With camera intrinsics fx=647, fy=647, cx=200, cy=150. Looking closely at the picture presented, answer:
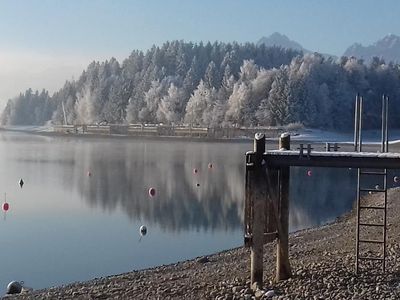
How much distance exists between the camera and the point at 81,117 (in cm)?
17525

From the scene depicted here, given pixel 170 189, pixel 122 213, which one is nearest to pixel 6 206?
pixel 122 213

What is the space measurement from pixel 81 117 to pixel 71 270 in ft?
510

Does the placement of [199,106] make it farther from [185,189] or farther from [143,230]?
[143,230]

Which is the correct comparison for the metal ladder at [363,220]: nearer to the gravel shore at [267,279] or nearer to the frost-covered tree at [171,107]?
the gravel shore at [267,279]

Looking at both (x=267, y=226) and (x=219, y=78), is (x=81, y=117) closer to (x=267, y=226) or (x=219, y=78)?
(x=219, y=78)

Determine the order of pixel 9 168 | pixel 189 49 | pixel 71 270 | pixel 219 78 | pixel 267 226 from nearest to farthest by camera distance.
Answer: pixel 267 226 < pixel 71 270 < pixel 9 168 < pixel 219 78 < pixel 189 49

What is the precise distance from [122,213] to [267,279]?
69.3 feet

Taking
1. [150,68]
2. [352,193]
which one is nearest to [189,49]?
[150,68]

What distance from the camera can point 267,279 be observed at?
15492 mm

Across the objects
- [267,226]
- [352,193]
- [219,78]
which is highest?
[219,78]

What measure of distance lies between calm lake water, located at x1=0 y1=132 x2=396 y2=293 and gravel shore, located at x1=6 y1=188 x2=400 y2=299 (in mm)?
2163

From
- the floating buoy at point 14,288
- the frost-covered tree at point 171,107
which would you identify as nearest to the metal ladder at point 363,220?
the floating buoy at point 14,288

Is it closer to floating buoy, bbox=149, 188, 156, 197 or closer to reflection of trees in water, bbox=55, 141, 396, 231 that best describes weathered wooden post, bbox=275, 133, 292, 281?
reflection of trees in water, bbox=55, 141, 396, 231

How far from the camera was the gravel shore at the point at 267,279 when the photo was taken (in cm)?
1343
